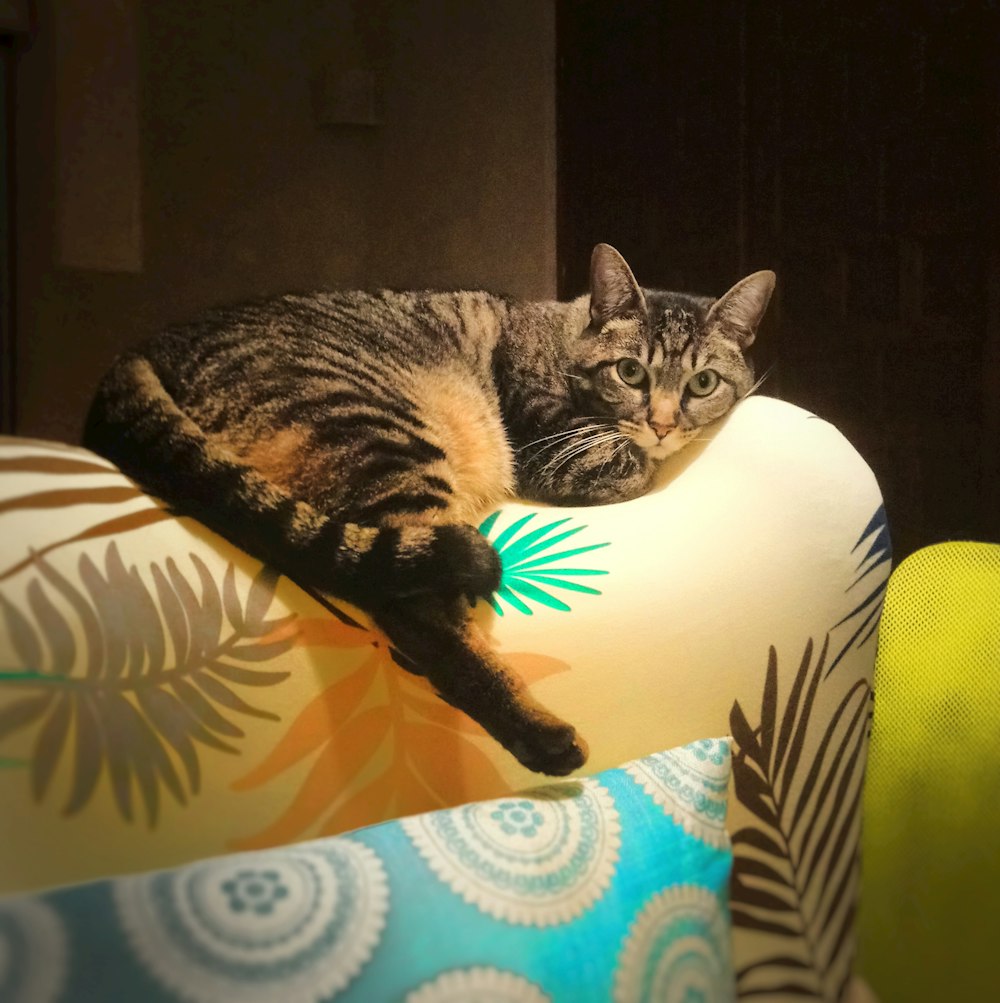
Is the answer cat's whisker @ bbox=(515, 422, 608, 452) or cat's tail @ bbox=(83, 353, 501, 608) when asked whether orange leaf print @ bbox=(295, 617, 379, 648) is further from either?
cat's whisker @ bbox=(515, 422, 608, 452)

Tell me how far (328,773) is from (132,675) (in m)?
0.15

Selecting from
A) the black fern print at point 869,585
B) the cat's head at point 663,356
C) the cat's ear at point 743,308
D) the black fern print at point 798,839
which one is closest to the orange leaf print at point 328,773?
the black fern print at point 798,839

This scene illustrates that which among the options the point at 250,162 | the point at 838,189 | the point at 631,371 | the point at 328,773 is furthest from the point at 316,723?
the point at 838,189

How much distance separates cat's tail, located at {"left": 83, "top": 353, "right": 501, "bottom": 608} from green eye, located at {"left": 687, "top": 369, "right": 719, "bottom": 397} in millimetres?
414

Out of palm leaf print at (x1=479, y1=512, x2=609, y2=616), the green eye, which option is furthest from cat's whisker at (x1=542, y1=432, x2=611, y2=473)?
palm leaf print at (x1=479, y1=512, x2=609, y2=616)

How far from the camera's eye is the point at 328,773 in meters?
0.61

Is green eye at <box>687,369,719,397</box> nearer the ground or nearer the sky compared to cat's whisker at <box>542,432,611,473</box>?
nearer the sky

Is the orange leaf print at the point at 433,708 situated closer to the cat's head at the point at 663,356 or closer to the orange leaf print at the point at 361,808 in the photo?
the orange leaf print at the point at 361,808

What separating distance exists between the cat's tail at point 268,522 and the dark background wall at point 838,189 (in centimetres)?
44

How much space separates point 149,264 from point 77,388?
0.12 metres

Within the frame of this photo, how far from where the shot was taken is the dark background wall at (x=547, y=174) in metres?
0.71

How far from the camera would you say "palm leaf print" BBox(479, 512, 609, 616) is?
69cm

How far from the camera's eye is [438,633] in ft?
2.20

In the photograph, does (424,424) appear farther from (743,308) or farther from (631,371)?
(743,308)
